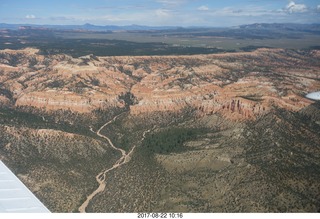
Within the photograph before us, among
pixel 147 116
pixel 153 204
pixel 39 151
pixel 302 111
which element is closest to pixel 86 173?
pixel 39 151

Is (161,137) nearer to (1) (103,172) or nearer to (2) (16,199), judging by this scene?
(1) (103,172)

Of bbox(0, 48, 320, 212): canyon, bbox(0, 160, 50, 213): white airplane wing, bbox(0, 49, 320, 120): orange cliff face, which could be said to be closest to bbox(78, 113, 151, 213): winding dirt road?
bbox(0, 48, 320, 212): canyon

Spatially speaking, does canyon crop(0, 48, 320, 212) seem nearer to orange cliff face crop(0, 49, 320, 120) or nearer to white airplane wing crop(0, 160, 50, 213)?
orange cliff face crop(0, 49, 320, 120)

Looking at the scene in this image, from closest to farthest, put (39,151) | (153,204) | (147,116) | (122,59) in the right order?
(153,204) → (39,151) → (147,116) → (122,59)

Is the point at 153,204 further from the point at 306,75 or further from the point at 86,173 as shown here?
the point at 306,75

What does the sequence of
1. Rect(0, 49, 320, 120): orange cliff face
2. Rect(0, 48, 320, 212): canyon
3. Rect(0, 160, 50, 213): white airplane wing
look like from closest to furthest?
Rect(0, 160, 50, 213): white airplane wing, Rect(0, 48, 320, 212): canyon, Rect(0, 49, 320, 120): orange cliff face

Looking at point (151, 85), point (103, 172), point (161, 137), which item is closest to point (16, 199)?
point (103, 172)
